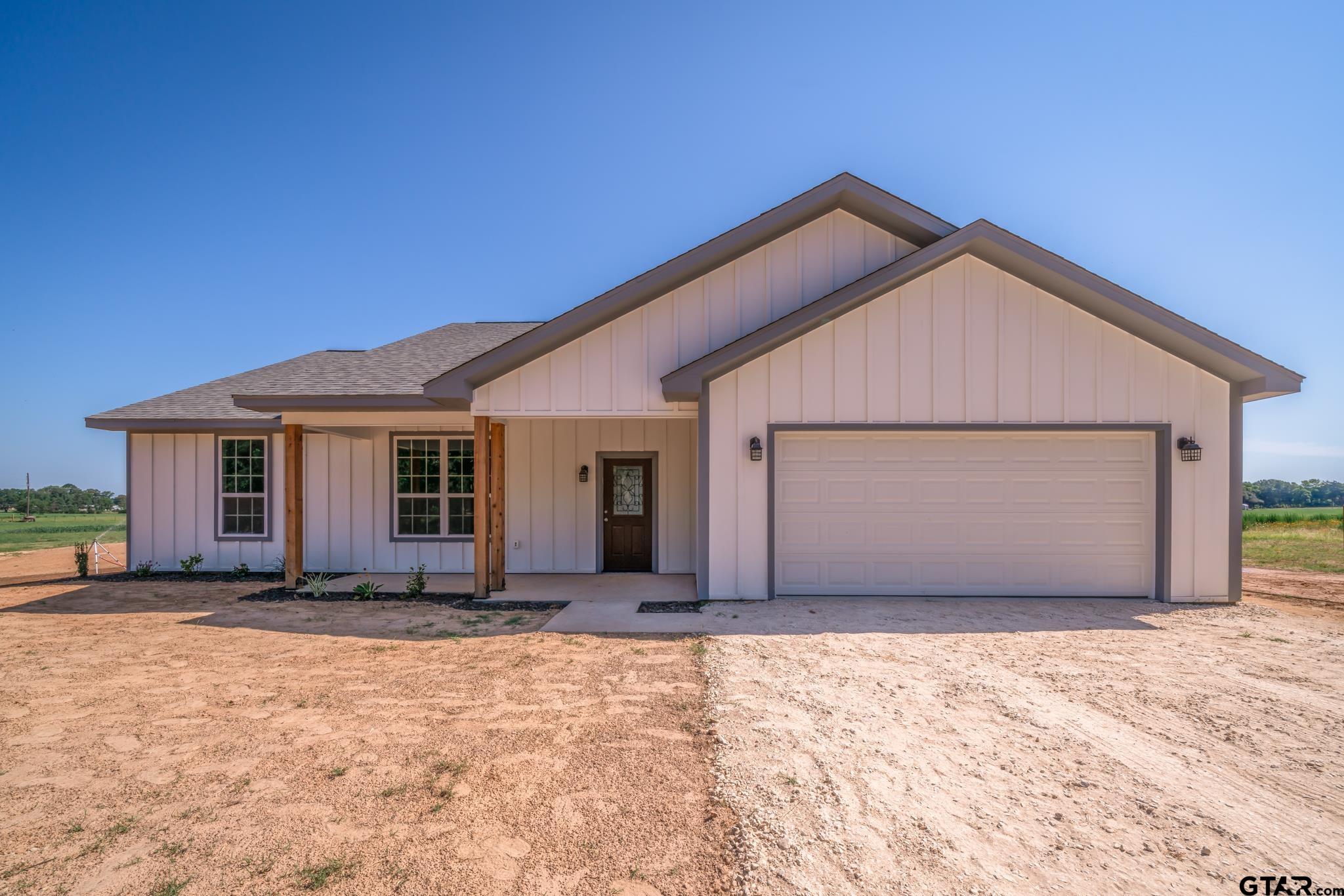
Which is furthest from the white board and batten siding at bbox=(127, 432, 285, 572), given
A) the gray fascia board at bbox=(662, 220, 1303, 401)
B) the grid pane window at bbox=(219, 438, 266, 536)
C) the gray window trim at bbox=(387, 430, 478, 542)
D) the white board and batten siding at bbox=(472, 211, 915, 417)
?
the gray fascia board at bbox=(662, 220, 1303, 401)

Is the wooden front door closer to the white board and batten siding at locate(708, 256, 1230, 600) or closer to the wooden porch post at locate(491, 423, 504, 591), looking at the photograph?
the wooden porch post at locate(491, 423, 504, 591)

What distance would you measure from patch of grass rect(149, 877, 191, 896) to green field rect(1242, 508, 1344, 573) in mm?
15842

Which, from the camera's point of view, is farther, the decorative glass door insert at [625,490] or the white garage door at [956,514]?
the decorative glass door insert at [625,490]

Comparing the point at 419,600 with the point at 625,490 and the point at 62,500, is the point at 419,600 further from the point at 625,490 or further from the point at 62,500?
the point at 62,500

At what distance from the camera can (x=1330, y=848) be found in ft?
8.39

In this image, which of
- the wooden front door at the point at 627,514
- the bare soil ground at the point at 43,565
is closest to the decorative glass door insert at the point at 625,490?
the wooden front door at the point at 627,514

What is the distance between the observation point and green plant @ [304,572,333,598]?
838cm

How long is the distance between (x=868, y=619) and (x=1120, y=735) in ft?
9.86

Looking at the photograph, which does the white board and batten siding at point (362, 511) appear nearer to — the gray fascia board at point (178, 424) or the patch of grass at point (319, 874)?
the gray fascia board at point (178, 424)

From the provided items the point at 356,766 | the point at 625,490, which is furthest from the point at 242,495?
the point at 356,766

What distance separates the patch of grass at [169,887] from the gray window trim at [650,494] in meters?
7.59

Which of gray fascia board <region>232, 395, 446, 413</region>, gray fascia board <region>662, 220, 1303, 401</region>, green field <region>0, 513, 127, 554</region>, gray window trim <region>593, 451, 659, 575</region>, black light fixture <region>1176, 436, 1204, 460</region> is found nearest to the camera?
gray fascia board <region>662, 220, 1303, 401</region>

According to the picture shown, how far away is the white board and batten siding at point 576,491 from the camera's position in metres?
9.95

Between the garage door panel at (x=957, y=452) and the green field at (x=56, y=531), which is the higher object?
the garage door panel at (x=957, y=452)
